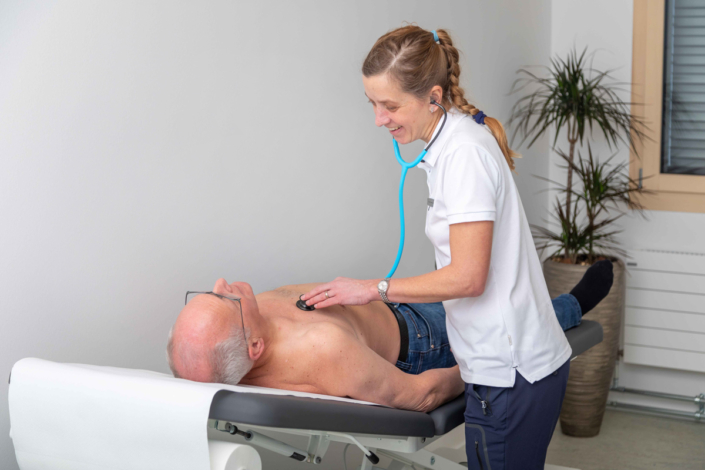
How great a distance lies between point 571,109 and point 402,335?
201 cm

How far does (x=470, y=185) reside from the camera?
125 cm

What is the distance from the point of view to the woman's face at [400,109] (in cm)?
136

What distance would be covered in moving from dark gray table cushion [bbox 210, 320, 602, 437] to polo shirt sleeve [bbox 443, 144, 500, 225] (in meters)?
0.43

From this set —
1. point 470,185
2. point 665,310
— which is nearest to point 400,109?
point 470,185


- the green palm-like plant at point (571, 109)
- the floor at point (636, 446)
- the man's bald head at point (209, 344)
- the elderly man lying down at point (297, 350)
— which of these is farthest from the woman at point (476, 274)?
the green palm-like plant at point (571, 109)

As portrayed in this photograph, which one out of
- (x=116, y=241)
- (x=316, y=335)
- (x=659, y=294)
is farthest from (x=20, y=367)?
(x=659, y=294)

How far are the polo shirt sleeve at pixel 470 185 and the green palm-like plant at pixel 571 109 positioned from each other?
2099 mm

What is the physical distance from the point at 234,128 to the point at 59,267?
2.07 ft

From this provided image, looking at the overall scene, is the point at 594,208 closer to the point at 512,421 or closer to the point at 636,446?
the point at 636,446

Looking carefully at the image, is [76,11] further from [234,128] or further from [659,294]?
[659,294]

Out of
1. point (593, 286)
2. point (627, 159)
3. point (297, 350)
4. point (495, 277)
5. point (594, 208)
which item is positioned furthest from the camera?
point (627, 159)

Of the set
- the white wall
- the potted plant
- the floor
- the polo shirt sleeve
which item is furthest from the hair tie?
the white wall

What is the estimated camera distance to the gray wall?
134cm

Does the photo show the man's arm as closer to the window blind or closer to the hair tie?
the hair tie
